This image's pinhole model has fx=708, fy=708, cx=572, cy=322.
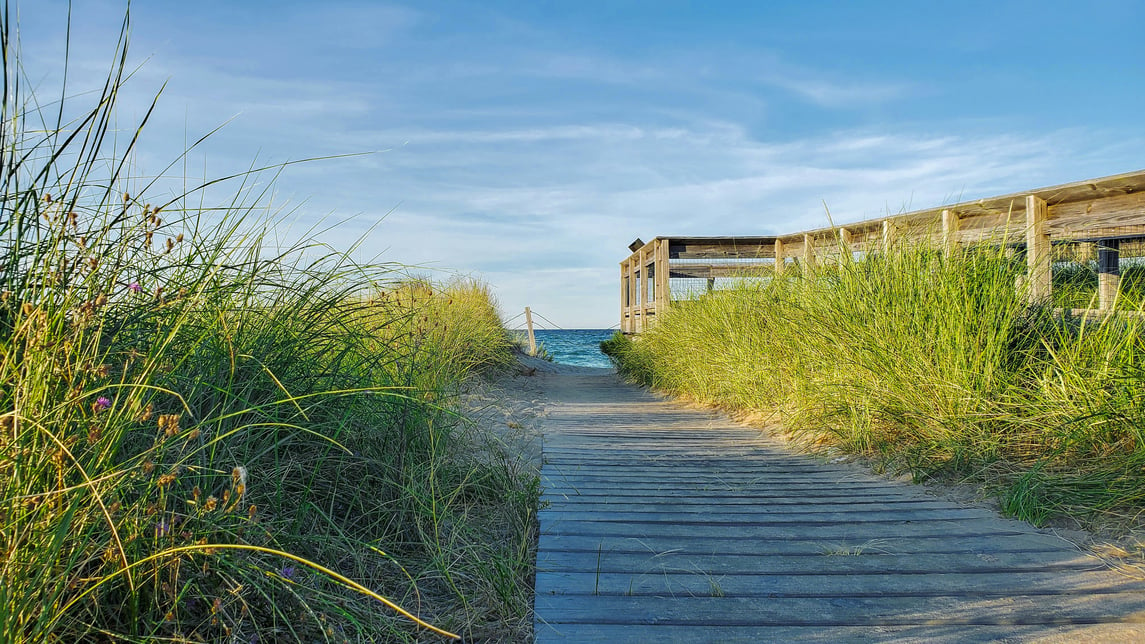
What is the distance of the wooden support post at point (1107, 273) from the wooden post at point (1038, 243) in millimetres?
346

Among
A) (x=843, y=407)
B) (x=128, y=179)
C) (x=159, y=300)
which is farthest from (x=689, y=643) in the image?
(x=843, y=407)

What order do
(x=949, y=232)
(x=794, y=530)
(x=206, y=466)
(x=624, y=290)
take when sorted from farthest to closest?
1. (x=624, y=290)
2. (x=949, y=232)
3. (x=794, y=530)
4. (x=206, y=466)

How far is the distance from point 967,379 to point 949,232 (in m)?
1.39

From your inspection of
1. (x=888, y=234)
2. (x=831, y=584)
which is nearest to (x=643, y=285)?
(x=888, y=234)

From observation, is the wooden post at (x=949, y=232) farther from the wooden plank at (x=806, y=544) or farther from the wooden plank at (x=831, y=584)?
the wooden plank at (x=831, y=584)

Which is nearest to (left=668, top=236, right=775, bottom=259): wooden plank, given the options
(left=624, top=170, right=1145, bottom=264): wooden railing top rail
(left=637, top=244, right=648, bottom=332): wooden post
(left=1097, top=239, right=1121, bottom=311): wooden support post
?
(left=637, top=244, right=648, bottom=332): wooden post

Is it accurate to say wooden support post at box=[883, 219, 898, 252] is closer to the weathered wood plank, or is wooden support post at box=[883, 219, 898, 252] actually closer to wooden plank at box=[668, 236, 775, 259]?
the weathered wood plank

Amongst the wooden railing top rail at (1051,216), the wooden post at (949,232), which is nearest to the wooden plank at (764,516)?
the wooden post at (949,232)

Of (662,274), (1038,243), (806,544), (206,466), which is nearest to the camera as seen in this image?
(206,466)

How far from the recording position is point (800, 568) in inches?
97.0

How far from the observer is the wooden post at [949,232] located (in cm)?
450

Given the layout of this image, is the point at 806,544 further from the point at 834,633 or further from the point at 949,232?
the point at 949,232

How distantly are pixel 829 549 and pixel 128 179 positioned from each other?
2.72 m

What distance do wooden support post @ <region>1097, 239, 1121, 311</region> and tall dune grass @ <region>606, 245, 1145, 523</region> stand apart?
2.20 feet
